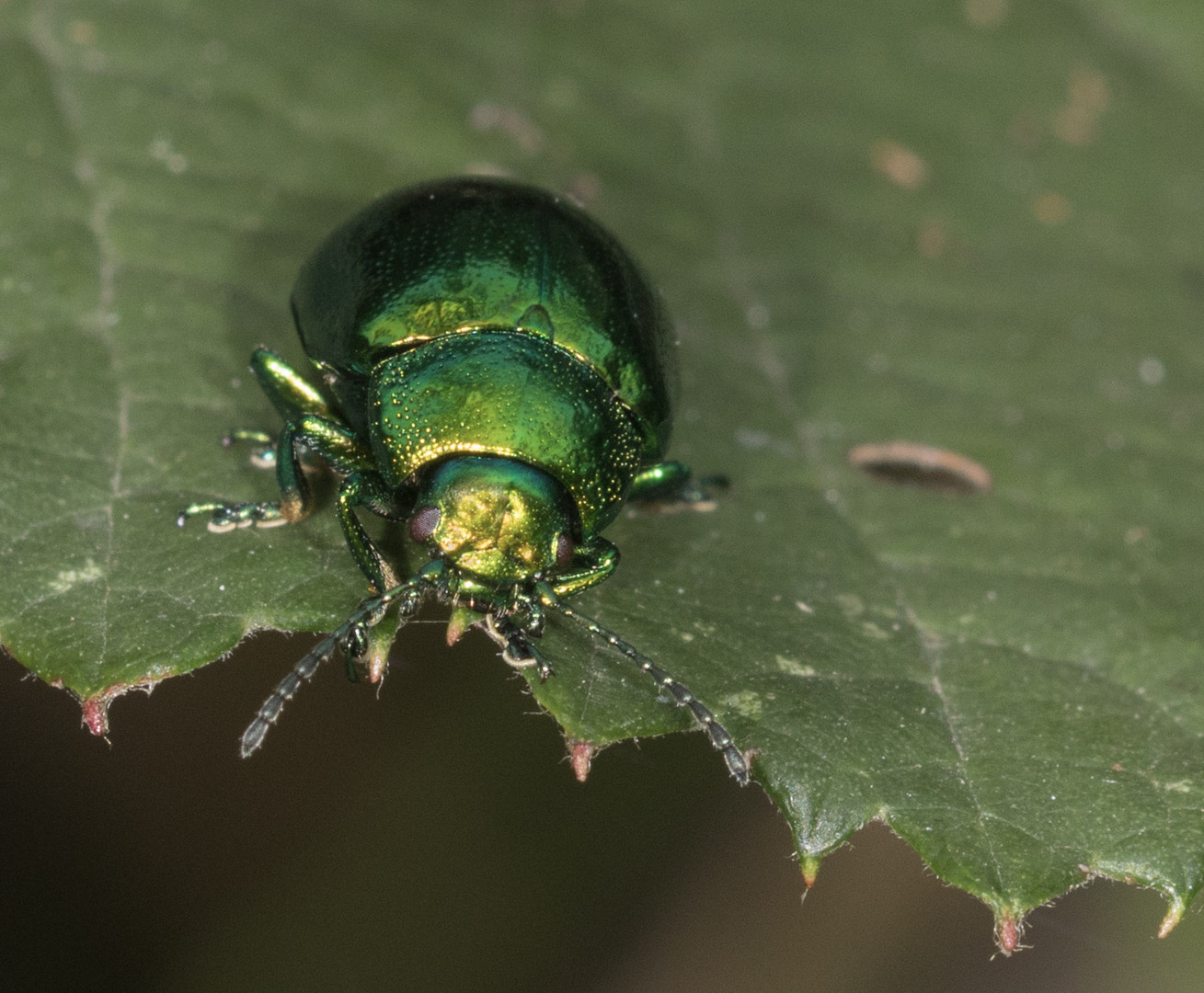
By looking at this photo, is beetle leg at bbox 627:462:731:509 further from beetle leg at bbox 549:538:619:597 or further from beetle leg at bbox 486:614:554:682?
beetle leg at bbox 486:614:554:682

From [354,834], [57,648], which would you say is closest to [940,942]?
[354,834]

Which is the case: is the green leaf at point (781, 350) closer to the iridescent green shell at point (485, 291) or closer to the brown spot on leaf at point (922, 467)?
Result: the brown spot on leaf at point (922, 467)

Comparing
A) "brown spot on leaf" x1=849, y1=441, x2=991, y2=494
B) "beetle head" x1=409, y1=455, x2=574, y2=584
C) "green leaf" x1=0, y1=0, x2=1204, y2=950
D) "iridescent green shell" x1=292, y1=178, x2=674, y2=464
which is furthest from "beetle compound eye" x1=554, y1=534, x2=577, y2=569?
"brown spot on leaf" x1=849, y1=441, x2=991, y2=494

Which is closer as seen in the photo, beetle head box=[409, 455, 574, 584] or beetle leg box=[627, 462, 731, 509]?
beetle head box=[409, 455, 574, 584]

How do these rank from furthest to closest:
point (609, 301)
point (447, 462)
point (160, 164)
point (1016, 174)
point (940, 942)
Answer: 1. point (1016, 174)
2. point (160, 164)
3. point (940, 942)
4. point (609, 301)
5. point (447, 462)

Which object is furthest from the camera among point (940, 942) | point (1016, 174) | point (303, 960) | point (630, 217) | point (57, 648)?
point (1016, 174)

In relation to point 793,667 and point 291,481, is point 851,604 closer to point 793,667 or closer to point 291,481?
point 793,667

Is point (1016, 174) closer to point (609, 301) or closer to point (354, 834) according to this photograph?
point (609, 301)
